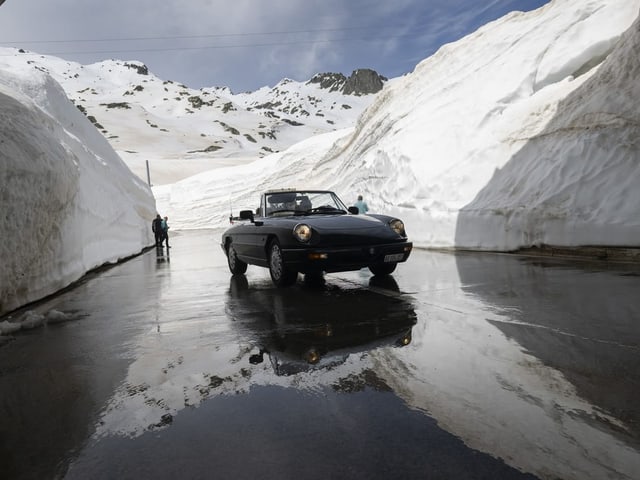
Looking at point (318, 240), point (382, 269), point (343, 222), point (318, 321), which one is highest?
point (343, 222)

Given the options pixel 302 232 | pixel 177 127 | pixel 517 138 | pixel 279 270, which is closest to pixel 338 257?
pixel 302 232

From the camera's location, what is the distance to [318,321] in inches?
186

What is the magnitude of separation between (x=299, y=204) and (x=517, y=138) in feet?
30.5

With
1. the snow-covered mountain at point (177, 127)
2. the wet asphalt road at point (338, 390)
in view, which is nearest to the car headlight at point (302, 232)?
the wet asphalt road at point (338, 390)

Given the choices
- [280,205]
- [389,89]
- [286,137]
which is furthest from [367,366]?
[286,137]

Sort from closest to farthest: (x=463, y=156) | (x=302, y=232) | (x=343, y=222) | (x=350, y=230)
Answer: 1. (x=302, y=232)
2. (x=350, y=230)
3. (x=343, y=222)
4. (x=463, y=156)

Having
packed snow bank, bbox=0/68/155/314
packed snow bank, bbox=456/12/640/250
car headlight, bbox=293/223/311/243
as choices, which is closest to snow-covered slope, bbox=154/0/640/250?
packed snow bank, bbox=456/12/640/250

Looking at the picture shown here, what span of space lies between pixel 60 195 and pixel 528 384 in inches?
304

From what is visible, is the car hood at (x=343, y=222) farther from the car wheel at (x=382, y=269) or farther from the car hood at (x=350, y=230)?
the car wheel at (x=382, y=269)

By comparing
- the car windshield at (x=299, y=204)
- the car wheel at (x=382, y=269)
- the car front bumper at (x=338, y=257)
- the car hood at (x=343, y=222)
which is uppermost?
the car windshield at (x=299, y=204)

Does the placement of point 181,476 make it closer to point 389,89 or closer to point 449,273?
point 449,273

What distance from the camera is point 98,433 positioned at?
247cm

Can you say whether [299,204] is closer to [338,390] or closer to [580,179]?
[338,390]

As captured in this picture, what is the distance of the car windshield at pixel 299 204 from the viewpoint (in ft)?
25.5
